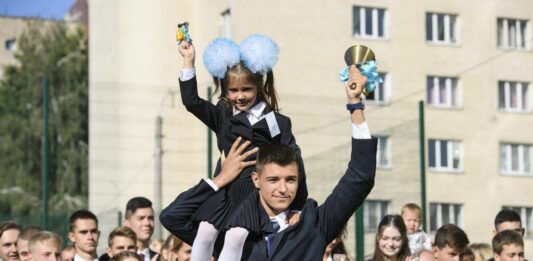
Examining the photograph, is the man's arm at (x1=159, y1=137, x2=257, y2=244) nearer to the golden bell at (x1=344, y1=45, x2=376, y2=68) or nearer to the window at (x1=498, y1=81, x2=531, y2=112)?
the golden bell at (x1=344, y1=45, x2=376, y2=68)

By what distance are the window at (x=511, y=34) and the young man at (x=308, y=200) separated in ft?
110

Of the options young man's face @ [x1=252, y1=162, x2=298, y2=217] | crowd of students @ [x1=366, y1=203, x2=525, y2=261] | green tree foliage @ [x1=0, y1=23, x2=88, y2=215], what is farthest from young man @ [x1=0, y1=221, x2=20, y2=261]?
green tree foliage @ [x1=0, y1=23, x2=88, y2=215]

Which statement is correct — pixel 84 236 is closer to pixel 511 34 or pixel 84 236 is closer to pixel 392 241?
pixel 392 241

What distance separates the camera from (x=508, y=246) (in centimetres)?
1056

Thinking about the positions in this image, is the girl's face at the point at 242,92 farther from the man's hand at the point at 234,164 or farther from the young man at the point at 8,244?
the young man at the point at 8,244

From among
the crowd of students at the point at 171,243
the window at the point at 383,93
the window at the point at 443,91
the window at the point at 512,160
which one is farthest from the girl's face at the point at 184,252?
the window at the point at 443,91

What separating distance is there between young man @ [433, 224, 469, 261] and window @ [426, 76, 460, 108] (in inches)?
1092

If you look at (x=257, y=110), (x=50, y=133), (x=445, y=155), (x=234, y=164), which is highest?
(x=50, y=133)

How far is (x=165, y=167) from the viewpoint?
98.2ft

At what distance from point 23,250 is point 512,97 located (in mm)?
28886

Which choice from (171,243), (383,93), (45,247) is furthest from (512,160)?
(45,247)

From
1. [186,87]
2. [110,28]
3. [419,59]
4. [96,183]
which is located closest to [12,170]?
[110,28]

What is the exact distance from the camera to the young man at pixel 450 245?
1063cm

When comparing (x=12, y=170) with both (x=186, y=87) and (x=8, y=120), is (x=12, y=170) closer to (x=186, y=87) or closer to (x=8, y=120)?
(x=8, y=120)
